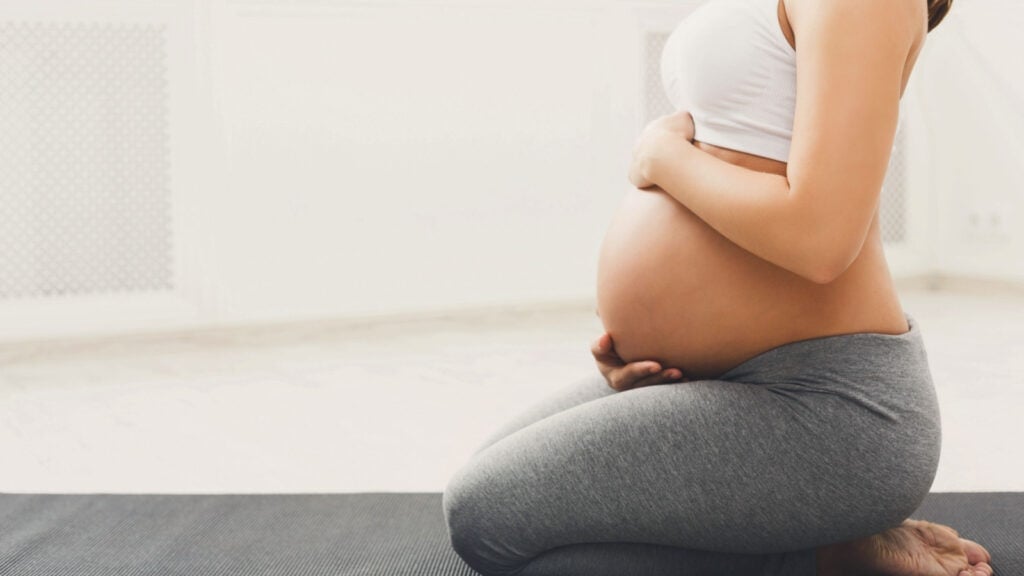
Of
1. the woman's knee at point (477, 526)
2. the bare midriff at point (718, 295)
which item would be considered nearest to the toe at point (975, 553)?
the bare midriff at point (718, 295)

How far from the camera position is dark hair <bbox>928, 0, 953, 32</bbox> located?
105cm

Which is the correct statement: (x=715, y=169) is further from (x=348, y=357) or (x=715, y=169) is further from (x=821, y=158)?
(x=348, y=357)

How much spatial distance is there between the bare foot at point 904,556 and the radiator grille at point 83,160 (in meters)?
2.48

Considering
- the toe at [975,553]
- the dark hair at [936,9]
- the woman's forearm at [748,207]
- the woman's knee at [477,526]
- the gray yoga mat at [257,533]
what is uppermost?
the dark hair at [936,9]

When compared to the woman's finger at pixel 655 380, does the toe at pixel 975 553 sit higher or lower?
lower

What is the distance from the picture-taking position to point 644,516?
40.7 inches

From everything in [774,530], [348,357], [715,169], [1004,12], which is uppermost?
[1004,12]

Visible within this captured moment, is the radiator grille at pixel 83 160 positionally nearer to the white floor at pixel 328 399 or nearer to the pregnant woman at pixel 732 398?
the white floor at pixel 328 399

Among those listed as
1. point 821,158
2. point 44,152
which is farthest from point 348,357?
point 821,158

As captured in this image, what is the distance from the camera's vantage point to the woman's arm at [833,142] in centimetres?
91

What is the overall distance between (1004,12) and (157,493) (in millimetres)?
3394

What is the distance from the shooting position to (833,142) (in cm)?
91

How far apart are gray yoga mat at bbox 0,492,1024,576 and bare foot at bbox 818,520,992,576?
0.30 feet

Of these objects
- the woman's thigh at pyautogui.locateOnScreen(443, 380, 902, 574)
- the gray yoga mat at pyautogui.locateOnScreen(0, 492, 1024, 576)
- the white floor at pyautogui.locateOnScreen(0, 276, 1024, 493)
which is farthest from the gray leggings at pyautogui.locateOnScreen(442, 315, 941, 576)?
the white floor at pyautogui.locateOnScreen(0, 276, 1024, 493)
